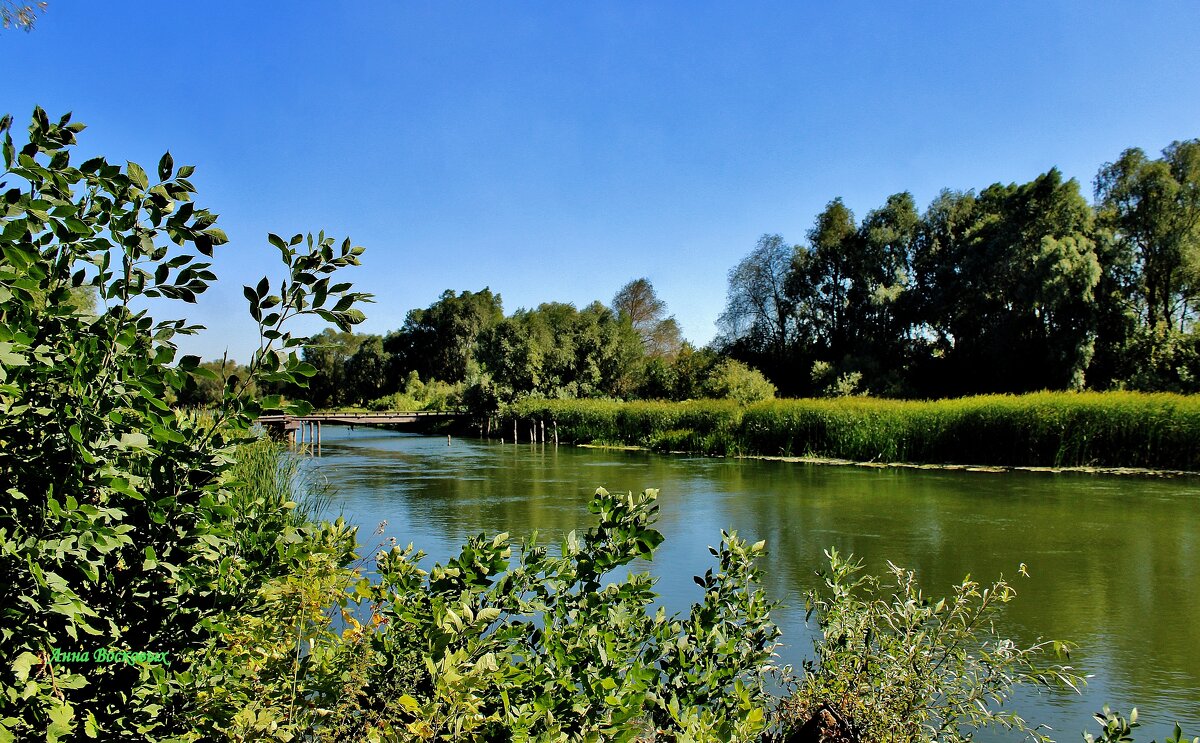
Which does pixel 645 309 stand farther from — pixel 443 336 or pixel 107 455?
pixel 107 455

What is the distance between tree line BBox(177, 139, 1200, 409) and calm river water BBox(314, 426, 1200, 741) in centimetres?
587

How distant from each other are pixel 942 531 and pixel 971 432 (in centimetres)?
855

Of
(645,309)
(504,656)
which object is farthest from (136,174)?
(645,309)

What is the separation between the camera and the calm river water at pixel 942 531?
4684 millimetres

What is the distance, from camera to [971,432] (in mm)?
16375

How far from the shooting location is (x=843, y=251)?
1325 inches

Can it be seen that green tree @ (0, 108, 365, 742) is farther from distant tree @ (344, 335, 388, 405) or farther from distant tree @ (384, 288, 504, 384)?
distant tree @ (344, 335, 388, 405)

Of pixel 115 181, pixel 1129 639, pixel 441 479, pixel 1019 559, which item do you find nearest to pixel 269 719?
pixel 115 181

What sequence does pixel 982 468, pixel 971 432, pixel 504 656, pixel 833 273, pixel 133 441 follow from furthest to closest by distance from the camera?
pixel 833 273 < pixel 971 432 < pixel 982 468 < pixel 504 656 < pixel 133 441

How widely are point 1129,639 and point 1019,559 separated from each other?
2477mm

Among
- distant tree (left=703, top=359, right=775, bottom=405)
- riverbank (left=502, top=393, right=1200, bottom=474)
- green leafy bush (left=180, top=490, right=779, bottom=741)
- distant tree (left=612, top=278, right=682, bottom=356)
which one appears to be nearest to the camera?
green leafy bush (left=180, top=490, right=779, bottom=741)

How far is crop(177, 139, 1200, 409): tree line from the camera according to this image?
76.2 feet

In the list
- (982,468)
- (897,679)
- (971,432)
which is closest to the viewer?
(897,679)

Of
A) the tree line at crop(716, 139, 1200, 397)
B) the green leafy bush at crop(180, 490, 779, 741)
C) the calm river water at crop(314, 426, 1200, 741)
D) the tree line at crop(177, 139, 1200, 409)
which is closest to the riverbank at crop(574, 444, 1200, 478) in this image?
the calm river water at crop(314, 426, 1200, 741)
